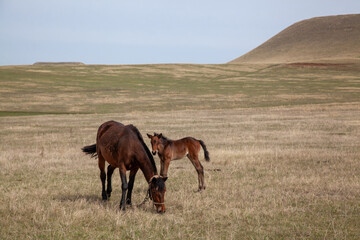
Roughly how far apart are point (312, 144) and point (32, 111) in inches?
1309

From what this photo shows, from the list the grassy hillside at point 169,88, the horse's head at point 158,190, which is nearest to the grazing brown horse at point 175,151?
the horse's head at point 158,190

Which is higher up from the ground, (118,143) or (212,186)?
(118,143)

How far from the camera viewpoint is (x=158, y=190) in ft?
26.1

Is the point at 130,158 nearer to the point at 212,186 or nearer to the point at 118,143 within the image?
the point at 118,143

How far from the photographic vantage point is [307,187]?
34.6 feet

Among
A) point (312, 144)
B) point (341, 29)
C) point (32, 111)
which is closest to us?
point (312, 144)

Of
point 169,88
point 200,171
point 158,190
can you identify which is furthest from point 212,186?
point 169,88

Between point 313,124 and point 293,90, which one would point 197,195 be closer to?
point 313,124

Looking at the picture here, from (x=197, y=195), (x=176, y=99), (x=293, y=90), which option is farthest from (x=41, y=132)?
(x=293, y=90)

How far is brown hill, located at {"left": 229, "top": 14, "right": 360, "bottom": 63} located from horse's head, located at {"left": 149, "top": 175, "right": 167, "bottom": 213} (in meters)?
114

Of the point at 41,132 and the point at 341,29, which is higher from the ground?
the point at 341,29

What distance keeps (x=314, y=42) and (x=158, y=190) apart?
149 metres

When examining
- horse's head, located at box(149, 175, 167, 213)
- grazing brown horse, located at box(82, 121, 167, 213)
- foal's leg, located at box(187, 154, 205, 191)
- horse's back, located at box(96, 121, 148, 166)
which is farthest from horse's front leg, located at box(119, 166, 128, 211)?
foal's leg, located at box(187, 154, 205, 191)

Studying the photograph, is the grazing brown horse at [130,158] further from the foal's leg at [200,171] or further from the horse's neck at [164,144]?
the foal's leg at [200,171]
